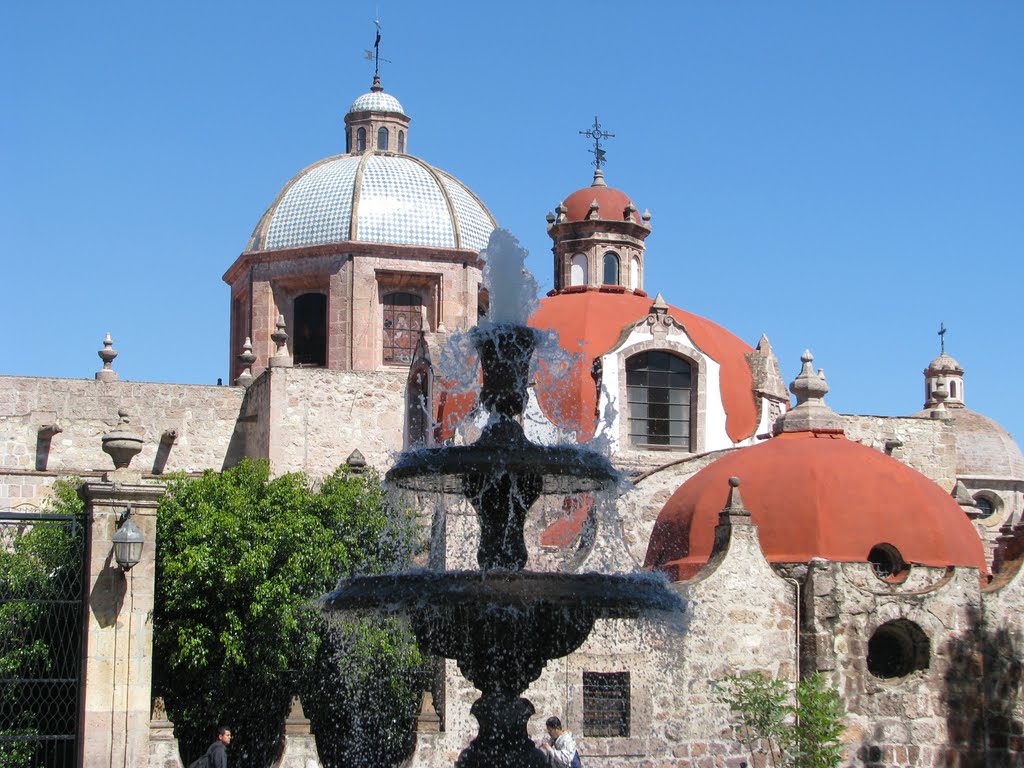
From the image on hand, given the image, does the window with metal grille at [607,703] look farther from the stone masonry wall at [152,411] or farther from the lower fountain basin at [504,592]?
the stone masonry wall at [152,411]

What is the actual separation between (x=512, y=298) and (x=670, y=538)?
10.1m

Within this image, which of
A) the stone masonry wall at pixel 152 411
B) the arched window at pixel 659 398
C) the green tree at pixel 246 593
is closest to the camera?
the green tree at pixel 246 593

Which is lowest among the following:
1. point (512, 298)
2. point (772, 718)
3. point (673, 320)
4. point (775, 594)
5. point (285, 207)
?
point (772, 718)

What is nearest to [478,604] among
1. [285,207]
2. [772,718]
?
[772,718]

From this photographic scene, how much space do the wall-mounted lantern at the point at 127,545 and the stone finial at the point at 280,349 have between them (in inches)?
657

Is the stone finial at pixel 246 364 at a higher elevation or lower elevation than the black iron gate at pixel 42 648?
higher

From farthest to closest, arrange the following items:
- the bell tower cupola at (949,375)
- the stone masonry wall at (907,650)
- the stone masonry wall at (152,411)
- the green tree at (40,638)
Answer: the bell tower cupola at (949,375)
the stone masonry wall at (152,411)
the stone masonry wall at (907,650)
the green tree at (40,638)

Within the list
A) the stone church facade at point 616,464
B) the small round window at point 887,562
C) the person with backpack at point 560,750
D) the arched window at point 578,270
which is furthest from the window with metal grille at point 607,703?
the arched window at point 578,270

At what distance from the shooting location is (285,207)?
34.7 metres

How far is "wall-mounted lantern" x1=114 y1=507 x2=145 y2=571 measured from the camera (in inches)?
541

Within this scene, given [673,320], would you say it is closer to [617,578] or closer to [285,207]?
[285,207]

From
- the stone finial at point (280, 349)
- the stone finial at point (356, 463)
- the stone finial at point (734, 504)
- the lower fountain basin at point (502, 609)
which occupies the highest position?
the stone finial at point (280, 349)

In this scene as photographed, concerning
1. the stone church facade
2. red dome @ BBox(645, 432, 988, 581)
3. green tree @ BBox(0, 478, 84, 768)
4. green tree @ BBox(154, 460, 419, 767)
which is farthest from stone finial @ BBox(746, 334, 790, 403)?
green tree @ BBox(0, 478, 84, 768)

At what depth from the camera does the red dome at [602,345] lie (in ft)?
88.9
